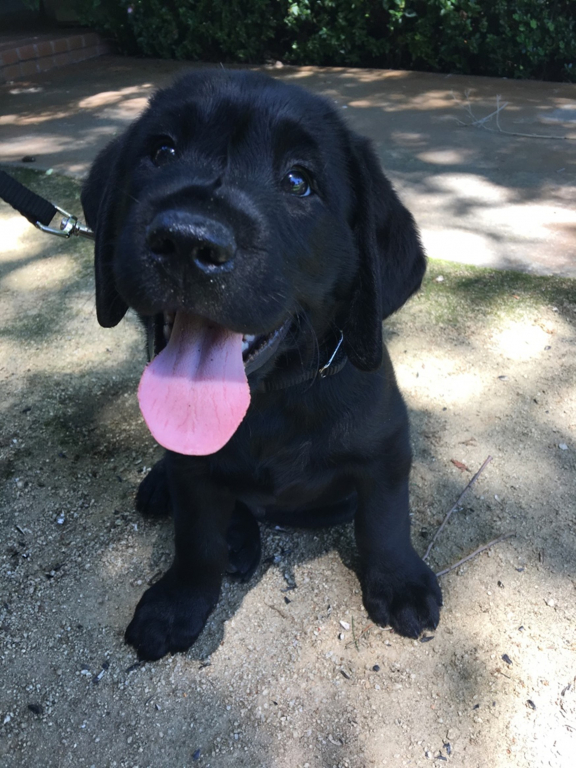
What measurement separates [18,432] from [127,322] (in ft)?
2.86

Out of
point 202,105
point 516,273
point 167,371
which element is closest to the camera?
point 167,371

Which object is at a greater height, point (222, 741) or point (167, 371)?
point (167, 371)

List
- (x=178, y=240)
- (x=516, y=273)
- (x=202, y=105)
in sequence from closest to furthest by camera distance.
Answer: (x=178, y=240), (x=202, y=105), (x=516, y=273)

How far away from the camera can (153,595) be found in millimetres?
2057

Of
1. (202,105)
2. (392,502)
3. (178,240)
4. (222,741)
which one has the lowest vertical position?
(222,741)

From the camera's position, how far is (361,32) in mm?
8219

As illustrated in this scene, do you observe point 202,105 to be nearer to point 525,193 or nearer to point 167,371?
point 167,371

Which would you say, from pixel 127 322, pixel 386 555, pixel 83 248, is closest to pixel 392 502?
pixel 386 555

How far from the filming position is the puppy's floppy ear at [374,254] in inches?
69.4

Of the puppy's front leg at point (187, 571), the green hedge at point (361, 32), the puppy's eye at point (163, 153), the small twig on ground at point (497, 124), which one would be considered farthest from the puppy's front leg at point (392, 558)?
the green hedge at point (361, 32)

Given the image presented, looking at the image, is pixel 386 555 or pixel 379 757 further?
pixel 386 555

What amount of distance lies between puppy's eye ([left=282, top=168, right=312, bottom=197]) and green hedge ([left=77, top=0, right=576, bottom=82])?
6.93 metres

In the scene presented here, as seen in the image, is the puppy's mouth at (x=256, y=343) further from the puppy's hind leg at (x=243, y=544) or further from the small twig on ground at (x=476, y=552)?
the small twig on ground at (x=476, y=552)

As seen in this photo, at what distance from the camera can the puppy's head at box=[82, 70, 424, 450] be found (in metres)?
1.37
